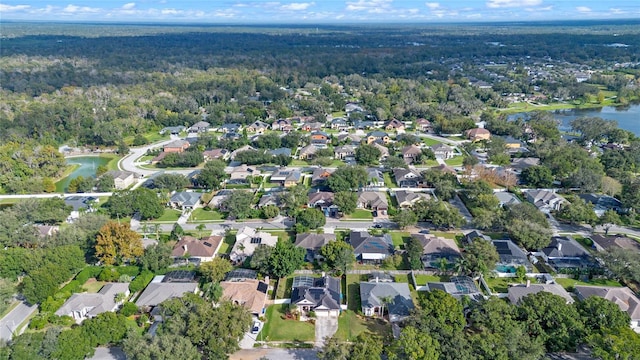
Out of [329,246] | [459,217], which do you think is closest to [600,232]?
[459,217]

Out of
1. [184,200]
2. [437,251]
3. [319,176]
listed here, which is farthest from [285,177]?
[437,251]

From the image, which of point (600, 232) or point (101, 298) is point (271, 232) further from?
point (600, 232)

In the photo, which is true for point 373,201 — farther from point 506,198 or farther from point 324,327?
point 324,327

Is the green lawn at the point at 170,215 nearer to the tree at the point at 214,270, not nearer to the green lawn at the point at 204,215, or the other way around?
the green lawn at the point at 204,215

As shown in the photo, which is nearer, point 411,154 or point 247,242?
point 247,242

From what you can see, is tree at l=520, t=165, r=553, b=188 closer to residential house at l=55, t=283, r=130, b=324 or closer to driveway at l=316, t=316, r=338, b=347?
driveway at l=316, t=316, r=338, b=347

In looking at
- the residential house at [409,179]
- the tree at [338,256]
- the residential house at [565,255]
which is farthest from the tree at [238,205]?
the residential house at [565,255]
